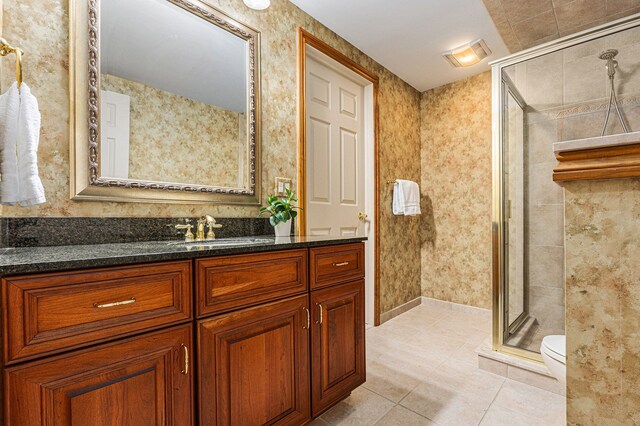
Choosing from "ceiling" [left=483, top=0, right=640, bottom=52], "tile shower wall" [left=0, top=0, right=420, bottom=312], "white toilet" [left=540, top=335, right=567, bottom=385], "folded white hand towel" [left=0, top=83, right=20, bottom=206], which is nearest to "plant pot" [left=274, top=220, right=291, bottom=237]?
"tile shower wall" [left=0, top=0, right=420, bottom=312]

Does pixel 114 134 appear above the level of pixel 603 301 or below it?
above

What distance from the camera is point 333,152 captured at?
2.49 meters

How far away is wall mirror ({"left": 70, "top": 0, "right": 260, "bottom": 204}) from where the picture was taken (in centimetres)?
123

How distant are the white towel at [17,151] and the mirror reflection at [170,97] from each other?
1.06 ft

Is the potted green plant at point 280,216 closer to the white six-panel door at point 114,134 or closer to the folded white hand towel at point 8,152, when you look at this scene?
the white six-panel door at point 114,134

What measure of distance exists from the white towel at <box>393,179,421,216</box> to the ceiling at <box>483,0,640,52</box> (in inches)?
53.9

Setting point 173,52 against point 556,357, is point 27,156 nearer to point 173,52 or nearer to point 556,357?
point 173,52

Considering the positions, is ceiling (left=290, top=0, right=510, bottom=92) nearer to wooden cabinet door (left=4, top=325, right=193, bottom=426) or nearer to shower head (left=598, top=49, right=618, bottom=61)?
shower head (left=598, top=49, right=618, bottom=61)

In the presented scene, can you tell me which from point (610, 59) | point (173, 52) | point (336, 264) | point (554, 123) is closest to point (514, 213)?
point (554, 123)

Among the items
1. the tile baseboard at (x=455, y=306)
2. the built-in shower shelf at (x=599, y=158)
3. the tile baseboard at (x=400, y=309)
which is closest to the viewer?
the built-in shower shelf at (x=599, y=158)

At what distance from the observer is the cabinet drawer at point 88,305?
26.4 inches

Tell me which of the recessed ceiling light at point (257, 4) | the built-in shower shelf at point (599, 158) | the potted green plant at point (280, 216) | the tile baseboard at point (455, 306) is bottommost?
the tile baseboard at point (455, 306)

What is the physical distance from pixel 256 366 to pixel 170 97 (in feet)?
4.22

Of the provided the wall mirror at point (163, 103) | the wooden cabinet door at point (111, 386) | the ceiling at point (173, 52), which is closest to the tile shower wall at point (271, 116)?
the wall mirror at point (163, 103)
